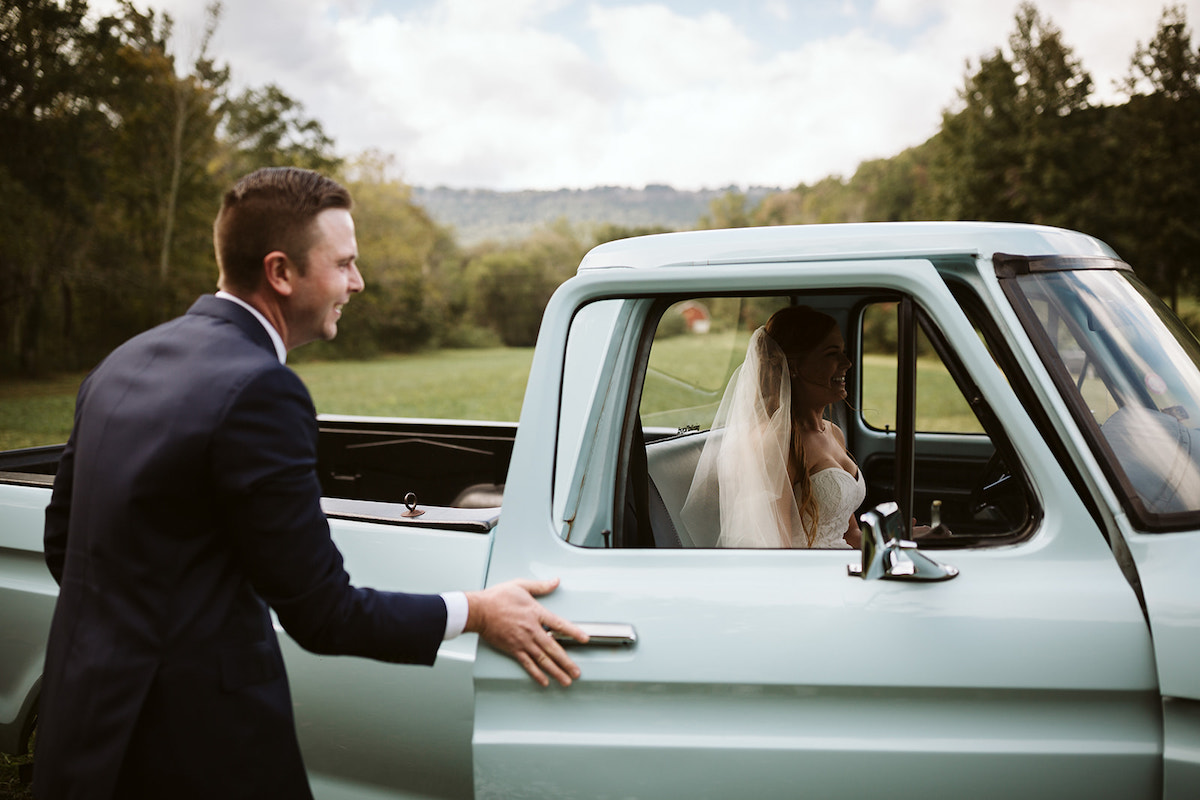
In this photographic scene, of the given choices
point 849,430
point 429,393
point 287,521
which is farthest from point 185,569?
point 429,393

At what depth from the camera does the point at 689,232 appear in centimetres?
198

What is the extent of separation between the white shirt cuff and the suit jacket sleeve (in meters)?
0.12

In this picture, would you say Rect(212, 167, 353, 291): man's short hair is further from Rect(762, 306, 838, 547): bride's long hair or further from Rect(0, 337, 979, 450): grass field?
Rect(762, 306, 838, 547): bride's long hair

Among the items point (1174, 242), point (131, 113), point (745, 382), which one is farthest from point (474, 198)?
point (745, 382)

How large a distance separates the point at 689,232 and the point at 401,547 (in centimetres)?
101

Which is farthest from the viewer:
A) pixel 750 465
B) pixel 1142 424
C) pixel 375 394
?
pixel 375 394

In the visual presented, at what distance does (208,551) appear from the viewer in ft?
4.55

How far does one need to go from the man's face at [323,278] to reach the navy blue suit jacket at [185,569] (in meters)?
0.10

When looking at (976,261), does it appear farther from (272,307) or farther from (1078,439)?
(272,307)

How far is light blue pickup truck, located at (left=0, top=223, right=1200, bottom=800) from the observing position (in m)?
1.58

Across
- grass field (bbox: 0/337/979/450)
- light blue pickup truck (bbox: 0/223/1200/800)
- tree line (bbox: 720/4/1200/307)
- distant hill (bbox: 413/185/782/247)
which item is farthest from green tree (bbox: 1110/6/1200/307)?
distant hill (bbox: 413/185/782/247)

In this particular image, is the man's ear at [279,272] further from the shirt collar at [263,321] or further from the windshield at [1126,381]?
the windshield at [1126,381]

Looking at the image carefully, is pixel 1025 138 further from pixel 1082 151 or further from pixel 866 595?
pixel 866 595

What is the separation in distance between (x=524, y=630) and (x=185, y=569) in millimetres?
627
